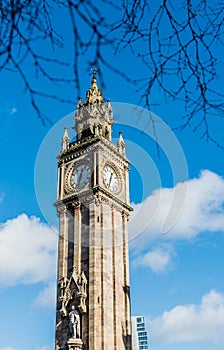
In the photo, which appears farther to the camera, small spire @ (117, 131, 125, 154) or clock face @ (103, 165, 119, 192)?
small spire @ (117, 131, 125, 154)

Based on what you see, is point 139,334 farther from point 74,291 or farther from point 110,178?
point 74,291

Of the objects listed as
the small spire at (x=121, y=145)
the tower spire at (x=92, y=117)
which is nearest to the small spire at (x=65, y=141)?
the tower spire at (x=92, y=117)

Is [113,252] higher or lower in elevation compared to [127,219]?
lower

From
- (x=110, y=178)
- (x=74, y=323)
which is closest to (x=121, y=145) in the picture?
(x=110, y=178)

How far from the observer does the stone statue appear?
34.8 meters

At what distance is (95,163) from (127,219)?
20.4 ft

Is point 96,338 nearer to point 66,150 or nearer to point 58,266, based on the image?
point 58,266

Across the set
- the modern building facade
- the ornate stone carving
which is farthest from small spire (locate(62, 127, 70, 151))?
the modern building facade

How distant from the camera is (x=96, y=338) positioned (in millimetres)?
34062

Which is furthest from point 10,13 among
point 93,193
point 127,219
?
point 127,219

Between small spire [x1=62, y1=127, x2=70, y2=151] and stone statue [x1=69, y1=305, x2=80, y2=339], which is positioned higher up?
small spire [x1=62, y1=127, x2=70, y2=151]

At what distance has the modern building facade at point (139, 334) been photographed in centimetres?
16775

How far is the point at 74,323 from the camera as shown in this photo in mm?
35188

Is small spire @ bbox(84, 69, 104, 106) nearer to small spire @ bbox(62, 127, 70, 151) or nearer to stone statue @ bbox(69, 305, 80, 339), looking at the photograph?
small spire @ bbox(62, 127, 70, 151)
